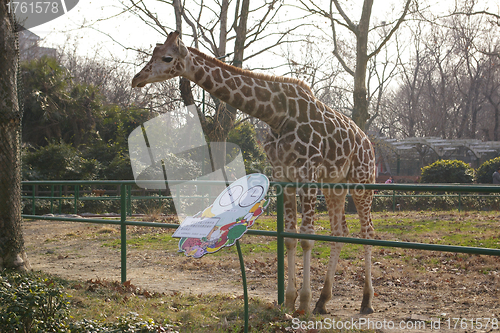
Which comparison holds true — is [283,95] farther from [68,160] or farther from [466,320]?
[68,160]

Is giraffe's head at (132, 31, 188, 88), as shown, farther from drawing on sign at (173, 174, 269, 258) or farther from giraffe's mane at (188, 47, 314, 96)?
drawing on sign at (173, 174, 269, 258)

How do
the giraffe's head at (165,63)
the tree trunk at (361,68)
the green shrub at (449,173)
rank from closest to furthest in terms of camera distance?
the giraffe's head at (165,63) < the tree trunk at (361,68) < the green shrub at (449,173)

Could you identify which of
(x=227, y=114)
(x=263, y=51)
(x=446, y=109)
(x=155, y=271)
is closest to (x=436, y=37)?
(x=446, y=109)

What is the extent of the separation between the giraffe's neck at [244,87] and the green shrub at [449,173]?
16.0 metres

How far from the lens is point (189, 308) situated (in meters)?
4.43

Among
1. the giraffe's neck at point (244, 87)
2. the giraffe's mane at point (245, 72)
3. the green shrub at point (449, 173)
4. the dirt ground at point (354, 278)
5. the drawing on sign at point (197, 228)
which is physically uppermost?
the giraffe's mane at point (245, 72)

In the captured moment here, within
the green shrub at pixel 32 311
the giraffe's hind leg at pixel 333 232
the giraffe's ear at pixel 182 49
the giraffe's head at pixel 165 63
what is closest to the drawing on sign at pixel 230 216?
the green shrub at pixel 32 311

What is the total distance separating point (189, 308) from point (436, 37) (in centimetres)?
3157

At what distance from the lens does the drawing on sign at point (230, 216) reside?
2.66 metres

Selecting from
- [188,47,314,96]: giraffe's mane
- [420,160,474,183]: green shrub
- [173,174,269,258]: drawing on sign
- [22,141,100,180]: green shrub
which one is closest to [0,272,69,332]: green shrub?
[173,174,269,258]: drawing on sign

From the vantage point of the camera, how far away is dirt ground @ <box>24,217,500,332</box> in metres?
4.53

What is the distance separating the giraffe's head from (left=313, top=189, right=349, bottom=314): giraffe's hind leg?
217 cm

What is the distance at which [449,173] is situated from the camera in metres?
18.6

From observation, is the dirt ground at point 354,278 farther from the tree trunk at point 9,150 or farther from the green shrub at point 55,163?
the green shrub at point 55,163
